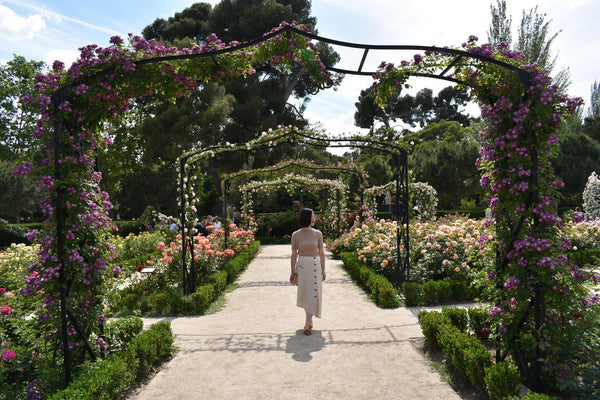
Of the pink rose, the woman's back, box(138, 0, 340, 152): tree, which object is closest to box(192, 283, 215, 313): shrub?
the woman's back

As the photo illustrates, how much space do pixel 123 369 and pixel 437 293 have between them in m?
4.61

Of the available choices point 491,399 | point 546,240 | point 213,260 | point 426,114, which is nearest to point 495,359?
point 491,399

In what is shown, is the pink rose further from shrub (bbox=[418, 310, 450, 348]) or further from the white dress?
shrub (bbox=[418, 310, 450, 348])

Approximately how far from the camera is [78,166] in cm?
380

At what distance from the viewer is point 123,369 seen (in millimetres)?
3432

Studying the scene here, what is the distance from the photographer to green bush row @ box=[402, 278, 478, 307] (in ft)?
21.0

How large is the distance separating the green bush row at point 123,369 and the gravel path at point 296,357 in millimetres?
137

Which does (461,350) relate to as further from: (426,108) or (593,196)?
(426,108)

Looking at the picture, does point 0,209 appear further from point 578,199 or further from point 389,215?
point 578,199

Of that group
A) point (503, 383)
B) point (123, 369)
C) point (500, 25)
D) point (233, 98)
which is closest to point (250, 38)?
point (233, 98)

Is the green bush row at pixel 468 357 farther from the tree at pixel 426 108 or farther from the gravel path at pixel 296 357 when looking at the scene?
the tree at pixel 426 108

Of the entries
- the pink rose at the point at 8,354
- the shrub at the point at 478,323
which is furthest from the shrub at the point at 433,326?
the pink rose at the point at 8,354

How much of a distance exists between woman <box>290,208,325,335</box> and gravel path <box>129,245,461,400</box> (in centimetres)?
38

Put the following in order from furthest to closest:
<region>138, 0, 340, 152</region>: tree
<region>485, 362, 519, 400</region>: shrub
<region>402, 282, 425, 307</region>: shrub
Result: <region>138, 0, 340, 152</region>: tree < <region>402, 282, 425, 307</region>: shrub < <region>485, 362, 519, 400</region>: shrub
